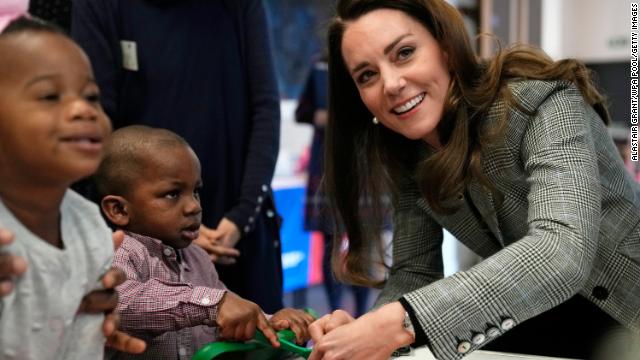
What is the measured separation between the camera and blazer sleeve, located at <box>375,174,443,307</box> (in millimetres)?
1512

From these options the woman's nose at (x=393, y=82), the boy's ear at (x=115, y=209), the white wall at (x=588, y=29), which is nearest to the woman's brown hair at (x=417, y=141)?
the woman's nose at (x=393, y=82)

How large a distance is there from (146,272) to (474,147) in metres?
0.60

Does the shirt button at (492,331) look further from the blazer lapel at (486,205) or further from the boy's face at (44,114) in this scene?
the boy's face at (44,114)

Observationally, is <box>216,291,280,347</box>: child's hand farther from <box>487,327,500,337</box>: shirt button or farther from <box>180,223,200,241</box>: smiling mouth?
<box>487,327,500,337</box>: shirt button

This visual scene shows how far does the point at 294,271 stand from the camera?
433 cm

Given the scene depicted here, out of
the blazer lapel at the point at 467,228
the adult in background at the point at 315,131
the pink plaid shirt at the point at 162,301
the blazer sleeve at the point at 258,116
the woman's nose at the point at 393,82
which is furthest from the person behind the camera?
the adult in background at the point at 315,131

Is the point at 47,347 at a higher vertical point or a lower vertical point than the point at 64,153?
lower

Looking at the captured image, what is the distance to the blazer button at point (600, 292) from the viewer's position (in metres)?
1.30

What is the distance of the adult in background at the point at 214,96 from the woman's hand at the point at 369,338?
1.56ft

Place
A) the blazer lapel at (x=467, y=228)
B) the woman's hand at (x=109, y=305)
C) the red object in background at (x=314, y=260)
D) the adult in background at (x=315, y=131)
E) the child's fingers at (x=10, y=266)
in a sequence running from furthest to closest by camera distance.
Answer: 1. the red object in background at (x=314, y=260)
2. the adult in background at (x=315, y=131)
3. the blazer lapel at (x=467, y=228)
4. the woman's hand at (x=109, y=305)
5. the child's fingers at (x=10, y=266)

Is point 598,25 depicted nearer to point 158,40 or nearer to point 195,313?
point 158,40

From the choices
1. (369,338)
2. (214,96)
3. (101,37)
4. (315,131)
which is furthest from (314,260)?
(369,338)

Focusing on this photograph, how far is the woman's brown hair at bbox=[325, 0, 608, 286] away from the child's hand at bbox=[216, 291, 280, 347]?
0.43 meters

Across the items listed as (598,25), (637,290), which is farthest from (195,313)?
(598,25)
